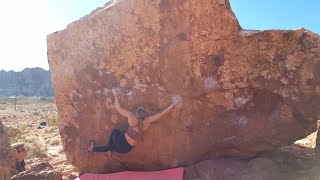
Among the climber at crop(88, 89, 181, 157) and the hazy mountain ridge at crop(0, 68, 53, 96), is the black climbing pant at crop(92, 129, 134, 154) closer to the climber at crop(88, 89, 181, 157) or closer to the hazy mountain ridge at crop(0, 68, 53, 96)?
the climber at crop(88, 89, 181, 157)

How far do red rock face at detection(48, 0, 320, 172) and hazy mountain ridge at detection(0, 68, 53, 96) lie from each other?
94426mm

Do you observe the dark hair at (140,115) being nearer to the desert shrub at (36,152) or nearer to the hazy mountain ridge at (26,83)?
the desert shrub at (36,152)

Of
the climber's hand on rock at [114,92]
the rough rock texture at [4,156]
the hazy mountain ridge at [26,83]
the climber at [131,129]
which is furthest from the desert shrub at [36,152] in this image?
the hazy mountain ridge at [26,83]

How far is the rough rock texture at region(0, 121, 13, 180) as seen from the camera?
852 centimetres

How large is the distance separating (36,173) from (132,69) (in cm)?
255

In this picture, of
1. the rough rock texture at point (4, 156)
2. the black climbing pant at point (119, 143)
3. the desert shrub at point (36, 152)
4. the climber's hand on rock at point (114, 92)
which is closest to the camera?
the black climbing pant at point (119, 143)

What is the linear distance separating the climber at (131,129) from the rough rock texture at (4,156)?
7.63 ft

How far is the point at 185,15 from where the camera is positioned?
7.33m

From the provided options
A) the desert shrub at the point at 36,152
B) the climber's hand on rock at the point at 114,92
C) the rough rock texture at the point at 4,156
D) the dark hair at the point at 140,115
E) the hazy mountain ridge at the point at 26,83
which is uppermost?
the hazy mountain ridge at the point at 26,83

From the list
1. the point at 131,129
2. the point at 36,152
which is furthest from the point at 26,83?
the point at 131,129

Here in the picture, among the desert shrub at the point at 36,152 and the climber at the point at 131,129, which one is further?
the desert shrub at the point at 36,152

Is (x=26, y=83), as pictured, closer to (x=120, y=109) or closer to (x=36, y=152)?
(x=36, y=152)

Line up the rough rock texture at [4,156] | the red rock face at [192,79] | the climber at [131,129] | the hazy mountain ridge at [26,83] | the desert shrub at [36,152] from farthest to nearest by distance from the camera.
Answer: the hazy mountain ridge at [26,83], the desert shrub at [36,152], the rough rock texture at [4,156], the climber at [131,129], the red rock face at [192,79]

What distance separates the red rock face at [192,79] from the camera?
698cm
